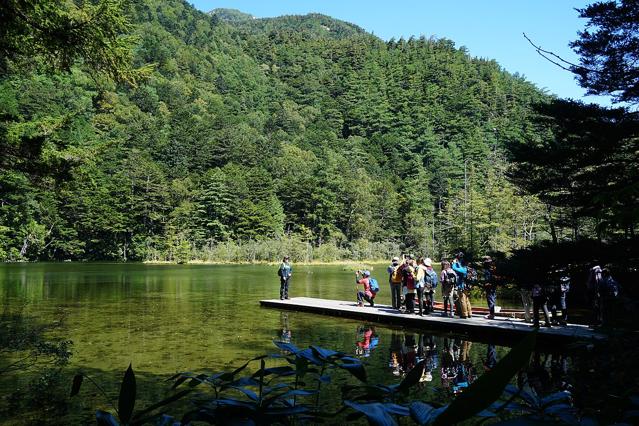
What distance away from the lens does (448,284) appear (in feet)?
36.8

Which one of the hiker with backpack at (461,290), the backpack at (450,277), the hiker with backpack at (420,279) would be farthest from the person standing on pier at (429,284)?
the hiker with backpack at (461,290)

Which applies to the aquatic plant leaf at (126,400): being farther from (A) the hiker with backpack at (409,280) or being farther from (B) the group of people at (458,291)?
(A) the hiker with backpack at (409,280)

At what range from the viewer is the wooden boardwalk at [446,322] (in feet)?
28.9

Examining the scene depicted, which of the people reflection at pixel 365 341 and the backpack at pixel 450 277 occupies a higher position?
the backpack at pixel 450 277

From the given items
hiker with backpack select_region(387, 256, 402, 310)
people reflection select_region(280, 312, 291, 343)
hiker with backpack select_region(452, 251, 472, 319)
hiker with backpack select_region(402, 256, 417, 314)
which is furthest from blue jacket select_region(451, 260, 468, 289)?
people reflection select_region(280, 312, 291, 343)

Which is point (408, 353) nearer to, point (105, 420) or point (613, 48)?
point (613, 48)

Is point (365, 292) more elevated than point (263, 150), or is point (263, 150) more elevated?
point (263, 150)

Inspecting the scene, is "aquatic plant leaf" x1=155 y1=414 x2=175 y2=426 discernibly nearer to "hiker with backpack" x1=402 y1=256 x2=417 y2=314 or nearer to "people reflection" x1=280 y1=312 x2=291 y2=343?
"people reflection" x1=280 y1=312 x2=291 y2=343

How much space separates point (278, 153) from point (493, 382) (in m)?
86.2

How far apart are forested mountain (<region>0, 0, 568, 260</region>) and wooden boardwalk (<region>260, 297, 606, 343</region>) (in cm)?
367

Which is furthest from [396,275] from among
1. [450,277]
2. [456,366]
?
[456,366]

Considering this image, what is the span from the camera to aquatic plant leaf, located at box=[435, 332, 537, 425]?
545 mm

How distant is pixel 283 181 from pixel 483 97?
65091 millimetres

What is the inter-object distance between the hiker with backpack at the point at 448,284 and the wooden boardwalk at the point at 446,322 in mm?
283
